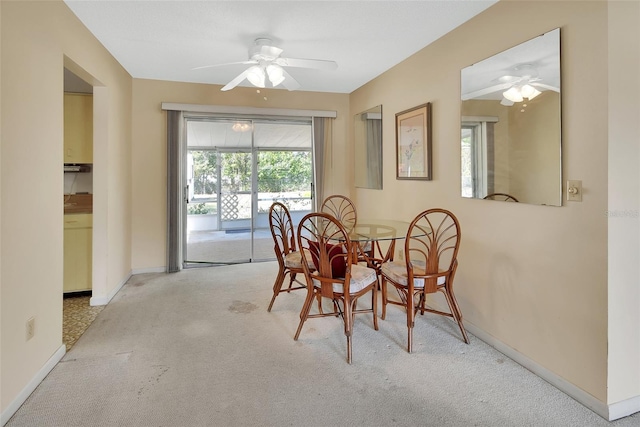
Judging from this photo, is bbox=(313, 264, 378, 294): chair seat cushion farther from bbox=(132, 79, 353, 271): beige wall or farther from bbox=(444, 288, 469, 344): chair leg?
bbox=(132, 79, 353, 271): beige wall

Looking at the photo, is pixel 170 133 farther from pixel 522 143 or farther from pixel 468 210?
pixel 522 143

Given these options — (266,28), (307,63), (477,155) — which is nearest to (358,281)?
(477,155)

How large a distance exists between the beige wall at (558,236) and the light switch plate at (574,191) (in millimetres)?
31

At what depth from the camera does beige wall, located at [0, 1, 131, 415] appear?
1.73 m

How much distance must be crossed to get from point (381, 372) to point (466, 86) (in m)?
2.16

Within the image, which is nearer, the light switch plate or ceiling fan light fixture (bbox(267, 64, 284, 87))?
the light switch plate

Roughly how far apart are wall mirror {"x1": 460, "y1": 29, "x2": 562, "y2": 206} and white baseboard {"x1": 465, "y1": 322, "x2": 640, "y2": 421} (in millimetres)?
1000

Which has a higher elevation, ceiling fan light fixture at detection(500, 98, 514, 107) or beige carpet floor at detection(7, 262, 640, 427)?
ceiling fan light fixture at detection(500, 98, 514, 107)

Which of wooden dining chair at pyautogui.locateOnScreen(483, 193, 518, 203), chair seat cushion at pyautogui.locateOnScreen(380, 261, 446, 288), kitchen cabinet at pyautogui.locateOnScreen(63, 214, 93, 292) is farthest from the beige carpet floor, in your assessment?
wooden dining chair at pyautogui.locateOnScreen(483, 193, 518, 203)

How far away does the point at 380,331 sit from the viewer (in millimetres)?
2709

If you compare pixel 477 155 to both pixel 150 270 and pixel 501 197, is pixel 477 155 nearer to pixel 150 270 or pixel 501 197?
pixel 501 197

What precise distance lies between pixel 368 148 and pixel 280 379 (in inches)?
125

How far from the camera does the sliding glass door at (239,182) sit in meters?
4.75

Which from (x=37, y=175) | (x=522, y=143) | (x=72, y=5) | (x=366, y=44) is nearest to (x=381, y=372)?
(x=522, y=143)
